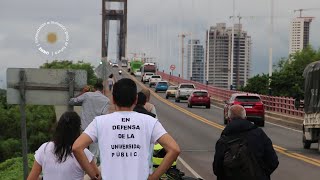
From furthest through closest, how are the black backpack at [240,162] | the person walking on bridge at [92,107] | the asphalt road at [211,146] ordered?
1. the asphalt road at [211,146]
2. the person walking on bridge at [92,107]
3. the black backpack at [240,162]

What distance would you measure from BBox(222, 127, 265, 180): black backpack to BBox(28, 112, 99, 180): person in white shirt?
159 cm

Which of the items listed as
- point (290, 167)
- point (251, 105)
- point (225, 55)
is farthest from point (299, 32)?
point (290, 167)

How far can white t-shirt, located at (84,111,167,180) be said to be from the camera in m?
5.04

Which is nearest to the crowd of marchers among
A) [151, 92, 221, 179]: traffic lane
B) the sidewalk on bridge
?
[151, 92, 221, 179]: traffic lane

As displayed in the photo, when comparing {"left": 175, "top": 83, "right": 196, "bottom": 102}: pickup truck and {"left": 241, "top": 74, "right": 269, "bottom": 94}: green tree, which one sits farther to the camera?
{"left": 241, "top": 74, "right": 269, "bottom": 94}: green tree

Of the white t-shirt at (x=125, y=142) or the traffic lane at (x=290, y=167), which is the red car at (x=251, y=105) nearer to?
the traffic lane at (x=290, y=167)

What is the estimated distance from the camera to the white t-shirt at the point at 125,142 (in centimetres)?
504

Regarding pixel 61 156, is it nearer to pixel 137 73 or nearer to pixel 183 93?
pixel 183 93

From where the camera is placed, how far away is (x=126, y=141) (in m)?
5.06

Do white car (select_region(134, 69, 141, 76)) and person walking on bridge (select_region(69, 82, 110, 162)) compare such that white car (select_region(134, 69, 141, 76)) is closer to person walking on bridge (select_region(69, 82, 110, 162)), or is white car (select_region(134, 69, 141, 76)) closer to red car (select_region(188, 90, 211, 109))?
red car (select_region(188, 90, 211, 109))

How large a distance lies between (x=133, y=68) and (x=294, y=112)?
291ft

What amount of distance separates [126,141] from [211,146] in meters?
20.4

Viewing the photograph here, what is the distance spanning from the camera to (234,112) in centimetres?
721

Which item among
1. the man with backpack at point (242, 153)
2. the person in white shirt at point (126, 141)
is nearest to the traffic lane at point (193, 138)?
the man with backpack at point (242, 153)
